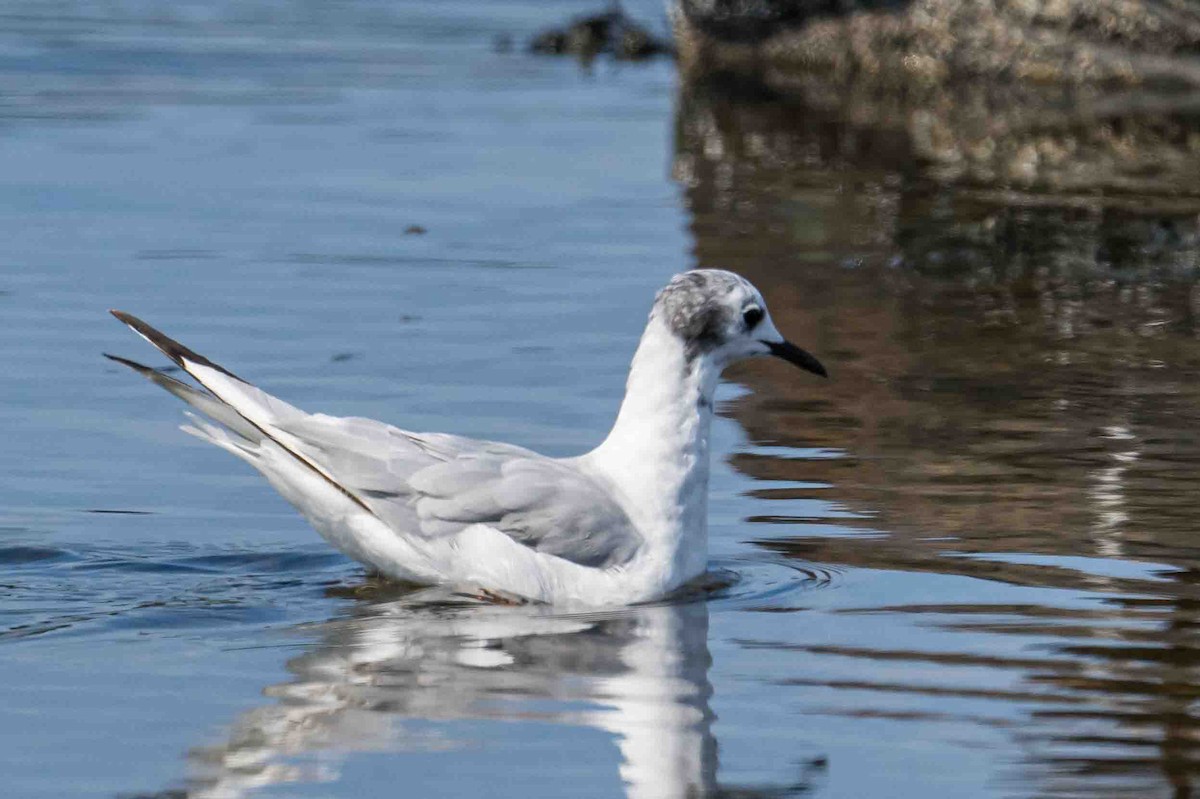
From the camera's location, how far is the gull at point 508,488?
25.0 ft

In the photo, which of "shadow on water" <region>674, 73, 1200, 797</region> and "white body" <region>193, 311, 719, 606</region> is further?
"white body" <region>193, 311, 719, 606</region>

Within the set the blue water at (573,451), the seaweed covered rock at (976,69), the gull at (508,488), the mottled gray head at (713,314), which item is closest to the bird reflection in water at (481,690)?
the blue water at (573,451)

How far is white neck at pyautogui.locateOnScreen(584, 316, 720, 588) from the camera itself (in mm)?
7754

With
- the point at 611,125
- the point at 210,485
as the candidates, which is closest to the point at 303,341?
the point at 210,485

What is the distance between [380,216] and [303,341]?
4022 millimetres

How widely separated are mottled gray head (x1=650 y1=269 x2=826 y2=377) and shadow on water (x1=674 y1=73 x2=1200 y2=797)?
2.58 ft

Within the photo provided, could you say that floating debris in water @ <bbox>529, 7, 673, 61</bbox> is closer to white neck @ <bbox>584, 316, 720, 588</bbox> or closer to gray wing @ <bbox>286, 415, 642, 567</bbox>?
white neck @ <bbox>584, 316, 720, 588</bbox>

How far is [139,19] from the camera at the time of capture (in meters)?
27.9

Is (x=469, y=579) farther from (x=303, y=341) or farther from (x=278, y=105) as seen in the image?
(x=278, y=105)

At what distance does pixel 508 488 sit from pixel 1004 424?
126 inches

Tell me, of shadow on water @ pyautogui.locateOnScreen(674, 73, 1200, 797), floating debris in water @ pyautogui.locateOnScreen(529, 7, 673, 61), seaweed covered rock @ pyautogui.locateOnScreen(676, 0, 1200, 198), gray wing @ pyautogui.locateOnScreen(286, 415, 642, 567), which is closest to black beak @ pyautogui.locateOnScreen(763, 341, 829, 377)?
shadow on water @ pyautogui.locateOnScreen(674, 73, 1200, 797)

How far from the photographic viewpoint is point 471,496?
25.0ft

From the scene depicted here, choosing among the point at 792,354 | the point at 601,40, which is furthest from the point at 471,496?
the point at 601,40

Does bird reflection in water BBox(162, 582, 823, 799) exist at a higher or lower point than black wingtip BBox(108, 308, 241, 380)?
lower
